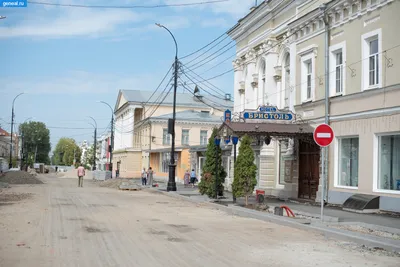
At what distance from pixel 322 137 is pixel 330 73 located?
23.8ft

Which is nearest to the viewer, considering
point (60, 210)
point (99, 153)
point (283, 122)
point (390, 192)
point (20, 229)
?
point (20, 229)

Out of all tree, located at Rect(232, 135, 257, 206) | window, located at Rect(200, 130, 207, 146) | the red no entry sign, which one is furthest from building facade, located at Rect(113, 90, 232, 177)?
the red no entry sign

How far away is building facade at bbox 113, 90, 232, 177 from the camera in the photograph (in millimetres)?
68688

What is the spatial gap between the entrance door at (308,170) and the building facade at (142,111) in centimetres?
4074

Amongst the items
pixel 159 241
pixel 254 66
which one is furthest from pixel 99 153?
pixel 159 241

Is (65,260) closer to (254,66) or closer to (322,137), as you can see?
(322,137)

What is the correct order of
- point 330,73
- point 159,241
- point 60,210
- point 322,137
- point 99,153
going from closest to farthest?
1. point 159,241
2. point 322,137
3. point 60,210
4. point 330,73
5. point 99,153

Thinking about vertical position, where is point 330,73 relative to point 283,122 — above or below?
above

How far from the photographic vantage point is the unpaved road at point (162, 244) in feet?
28.1

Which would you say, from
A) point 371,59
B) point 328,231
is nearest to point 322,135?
point 328,231

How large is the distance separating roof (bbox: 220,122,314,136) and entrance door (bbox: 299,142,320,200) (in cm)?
141

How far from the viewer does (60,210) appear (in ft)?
58.9

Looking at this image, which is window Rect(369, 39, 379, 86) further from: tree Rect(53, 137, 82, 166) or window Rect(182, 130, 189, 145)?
tree Rect(53, 137, 82, 166)

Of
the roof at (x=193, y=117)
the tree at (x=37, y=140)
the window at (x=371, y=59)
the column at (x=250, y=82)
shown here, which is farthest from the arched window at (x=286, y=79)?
the tree at (x=37, y=140)
